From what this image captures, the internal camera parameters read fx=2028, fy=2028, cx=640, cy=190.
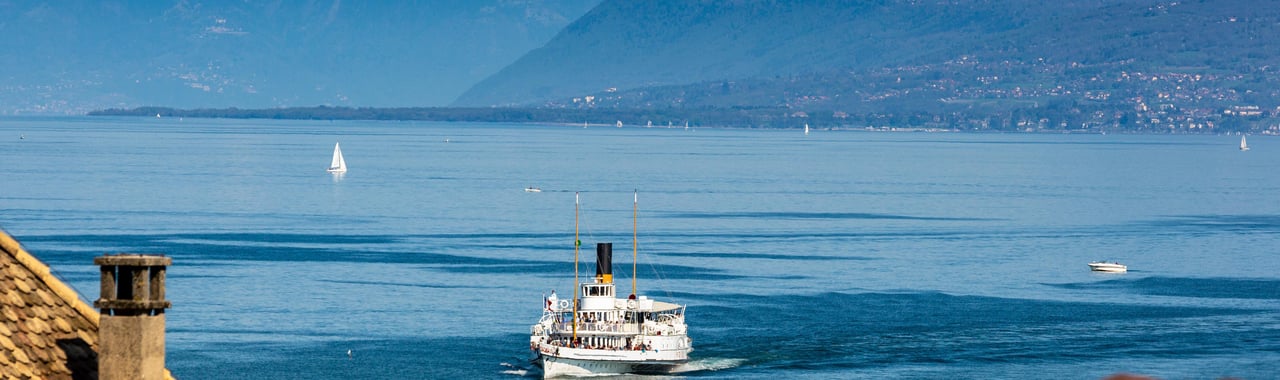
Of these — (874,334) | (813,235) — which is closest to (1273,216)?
(813,235)

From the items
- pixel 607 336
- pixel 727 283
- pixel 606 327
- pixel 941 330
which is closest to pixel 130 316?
pixel 606 327

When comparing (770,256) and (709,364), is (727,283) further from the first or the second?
(709,364)

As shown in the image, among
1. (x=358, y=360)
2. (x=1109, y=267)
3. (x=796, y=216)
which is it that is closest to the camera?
(x=358, y=360)

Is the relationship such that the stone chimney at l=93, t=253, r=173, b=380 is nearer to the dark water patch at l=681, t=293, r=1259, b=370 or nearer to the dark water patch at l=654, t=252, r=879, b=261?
the dark water patch at l=681, t=293, r=1259, b=370

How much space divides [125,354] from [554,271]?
9759cm

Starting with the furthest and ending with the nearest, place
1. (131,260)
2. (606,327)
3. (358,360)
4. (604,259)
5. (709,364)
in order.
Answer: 1. (604,259)
2. (606,327)
3. (358,360)
4. (709,364)
5. (131,260)

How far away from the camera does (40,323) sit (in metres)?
17.1

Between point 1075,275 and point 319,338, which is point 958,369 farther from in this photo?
point 1075,275

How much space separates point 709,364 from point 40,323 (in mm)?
62383

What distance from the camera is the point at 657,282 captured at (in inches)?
4336

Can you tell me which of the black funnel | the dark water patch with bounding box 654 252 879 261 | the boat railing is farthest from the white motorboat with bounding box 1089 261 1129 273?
the boat railing

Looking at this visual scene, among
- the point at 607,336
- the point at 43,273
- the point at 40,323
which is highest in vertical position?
the point at 43,273

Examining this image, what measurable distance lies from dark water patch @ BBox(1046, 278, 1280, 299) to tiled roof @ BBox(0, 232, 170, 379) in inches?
3848

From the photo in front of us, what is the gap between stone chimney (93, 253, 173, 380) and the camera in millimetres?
16781
